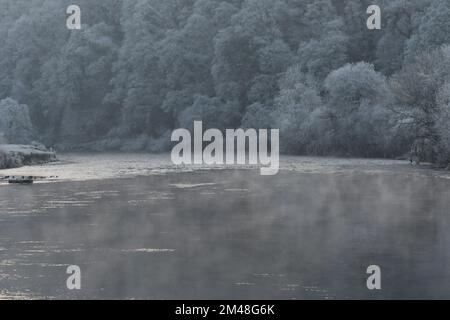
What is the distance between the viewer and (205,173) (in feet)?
159

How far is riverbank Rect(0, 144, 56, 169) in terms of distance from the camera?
2269 inches

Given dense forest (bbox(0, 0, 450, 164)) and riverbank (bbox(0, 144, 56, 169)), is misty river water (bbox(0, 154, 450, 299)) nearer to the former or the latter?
riverbank (bbox(0, 144, 56, 169))

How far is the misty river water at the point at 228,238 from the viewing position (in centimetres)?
1627

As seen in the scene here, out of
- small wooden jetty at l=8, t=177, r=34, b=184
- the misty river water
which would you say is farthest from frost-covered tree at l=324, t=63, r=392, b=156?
small wooden jetty at l=8, t=177, r=34, b=184

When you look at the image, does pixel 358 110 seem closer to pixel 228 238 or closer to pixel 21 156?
pixel 21 156

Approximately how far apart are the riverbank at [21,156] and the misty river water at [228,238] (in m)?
18.5

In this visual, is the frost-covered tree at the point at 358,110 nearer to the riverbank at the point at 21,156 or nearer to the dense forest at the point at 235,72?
the dense forest at the point at 235,72

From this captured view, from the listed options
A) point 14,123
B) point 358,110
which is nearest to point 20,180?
point 358,110

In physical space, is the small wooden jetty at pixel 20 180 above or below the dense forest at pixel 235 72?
below

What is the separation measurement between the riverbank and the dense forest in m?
20.7

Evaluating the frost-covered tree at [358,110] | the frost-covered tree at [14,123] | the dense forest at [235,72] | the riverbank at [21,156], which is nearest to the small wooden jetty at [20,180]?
the riverbank at [21,156]

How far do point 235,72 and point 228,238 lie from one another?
6900 cm

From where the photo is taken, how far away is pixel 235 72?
9019 centimetres

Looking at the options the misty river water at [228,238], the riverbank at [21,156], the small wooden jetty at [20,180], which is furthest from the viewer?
the riverbank at [21,156]
